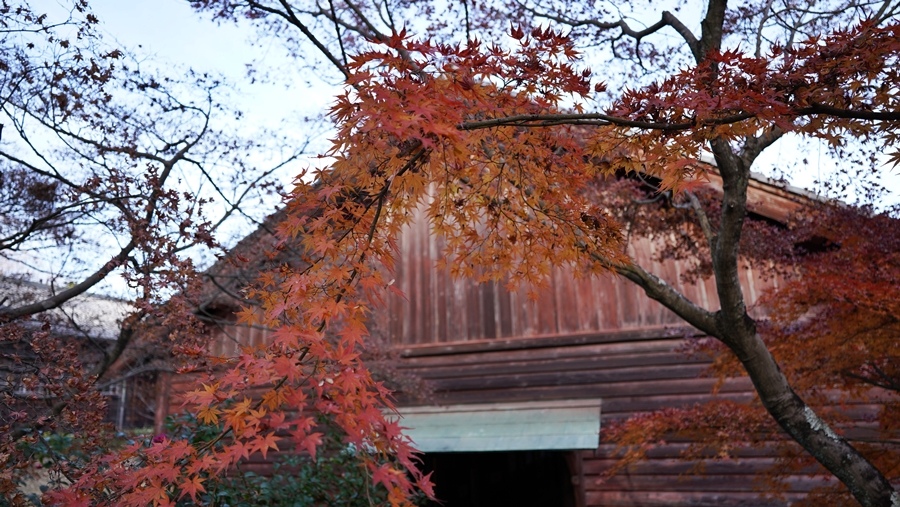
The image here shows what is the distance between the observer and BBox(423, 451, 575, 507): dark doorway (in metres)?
14.1

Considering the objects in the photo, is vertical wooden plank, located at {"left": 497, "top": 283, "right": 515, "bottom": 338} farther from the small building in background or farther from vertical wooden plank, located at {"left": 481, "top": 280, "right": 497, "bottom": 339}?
the small building in background

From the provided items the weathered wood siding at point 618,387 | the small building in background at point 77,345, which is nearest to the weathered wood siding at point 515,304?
the weathered wood siding at point 618,387

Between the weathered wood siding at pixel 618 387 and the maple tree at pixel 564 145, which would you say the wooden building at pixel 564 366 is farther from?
the maple tree at pixel 564 145

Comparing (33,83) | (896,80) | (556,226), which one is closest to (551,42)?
(556,226)

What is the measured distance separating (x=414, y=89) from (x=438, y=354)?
26.8 ft

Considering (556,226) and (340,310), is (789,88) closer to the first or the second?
(556,226)

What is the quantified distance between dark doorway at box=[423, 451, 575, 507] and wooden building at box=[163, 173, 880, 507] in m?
2.19

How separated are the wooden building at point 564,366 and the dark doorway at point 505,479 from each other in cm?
219

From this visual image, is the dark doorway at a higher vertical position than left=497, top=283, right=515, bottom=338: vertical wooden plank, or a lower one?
lower

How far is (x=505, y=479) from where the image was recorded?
49.6 ft

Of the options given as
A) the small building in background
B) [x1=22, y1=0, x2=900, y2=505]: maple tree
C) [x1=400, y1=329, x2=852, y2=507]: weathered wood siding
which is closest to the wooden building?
[x1=400, y1=329, x2=852, y2=507]: weathered wood siding

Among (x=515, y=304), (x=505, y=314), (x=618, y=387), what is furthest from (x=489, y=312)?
(x=618, y=387)

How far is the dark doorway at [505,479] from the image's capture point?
14078 mm

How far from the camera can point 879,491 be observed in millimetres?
4820
